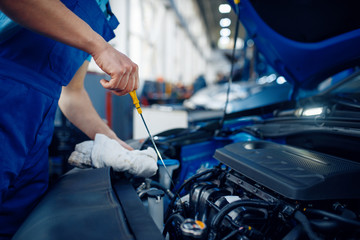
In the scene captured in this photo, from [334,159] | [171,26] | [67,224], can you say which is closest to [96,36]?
[67,224]

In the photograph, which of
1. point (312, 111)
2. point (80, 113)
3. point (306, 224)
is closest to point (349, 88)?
point (312, 111)

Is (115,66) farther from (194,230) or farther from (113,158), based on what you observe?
(194,230)

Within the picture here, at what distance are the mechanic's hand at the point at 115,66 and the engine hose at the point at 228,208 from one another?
41 centimetres

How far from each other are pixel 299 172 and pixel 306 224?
0.48 feet

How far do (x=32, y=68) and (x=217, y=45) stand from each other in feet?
76.6

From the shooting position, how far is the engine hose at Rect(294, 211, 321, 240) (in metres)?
0.47

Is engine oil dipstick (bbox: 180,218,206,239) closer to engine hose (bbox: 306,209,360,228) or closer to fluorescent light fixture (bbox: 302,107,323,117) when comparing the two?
engine hose (bbox: 306,209,360,228)

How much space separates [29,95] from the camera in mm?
626

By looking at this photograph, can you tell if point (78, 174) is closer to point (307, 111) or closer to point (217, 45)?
point (307, 111)

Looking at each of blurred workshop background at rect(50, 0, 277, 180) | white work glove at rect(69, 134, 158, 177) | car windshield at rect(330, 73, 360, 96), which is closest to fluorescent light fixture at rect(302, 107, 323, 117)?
car windshield at rect(330, 73, 360, 96)

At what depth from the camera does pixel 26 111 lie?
0.62 meters

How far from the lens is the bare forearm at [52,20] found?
1.66ft

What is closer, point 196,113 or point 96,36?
point 96,36

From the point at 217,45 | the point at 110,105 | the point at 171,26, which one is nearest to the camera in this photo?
the point at 110,105
